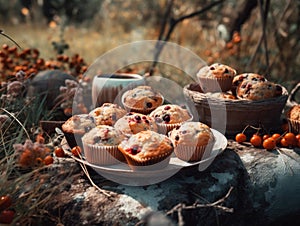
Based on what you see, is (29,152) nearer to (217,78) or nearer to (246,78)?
(217,78)

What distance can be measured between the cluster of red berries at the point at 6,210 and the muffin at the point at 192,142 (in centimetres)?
93

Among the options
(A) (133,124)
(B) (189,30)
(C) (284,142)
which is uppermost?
(A) (133,124)

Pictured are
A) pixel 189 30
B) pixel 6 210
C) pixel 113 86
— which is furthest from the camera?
pixel 189 30

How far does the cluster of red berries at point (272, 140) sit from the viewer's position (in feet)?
9.03

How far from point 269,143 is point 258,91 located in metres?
0.38

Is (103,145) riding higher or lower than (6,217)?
higher

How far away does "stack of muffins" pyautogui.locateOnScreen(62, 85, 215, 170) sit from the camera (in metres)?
2.32

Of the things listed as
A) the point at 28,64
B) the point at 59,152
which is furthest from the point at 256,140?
the point at 28,64

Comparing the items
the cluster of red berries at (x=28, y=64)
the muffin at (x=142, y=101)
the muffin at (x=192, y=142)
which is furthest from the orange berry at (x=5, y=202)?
the cluster of red berries at (x=28, y=64)

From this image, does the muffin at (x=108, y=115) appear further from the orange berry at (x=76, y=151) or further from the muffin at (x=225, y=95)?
the muffin at (x=225, y=95)

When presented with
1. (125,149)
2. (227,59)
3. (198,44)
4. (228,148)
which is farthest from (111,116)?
(198,44)

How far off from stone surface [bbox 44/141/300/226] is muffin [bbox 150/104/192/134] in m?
0.34

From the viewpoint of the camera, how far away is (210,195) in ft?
7.89

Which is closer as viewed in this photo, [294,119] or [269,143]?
[269,143]
